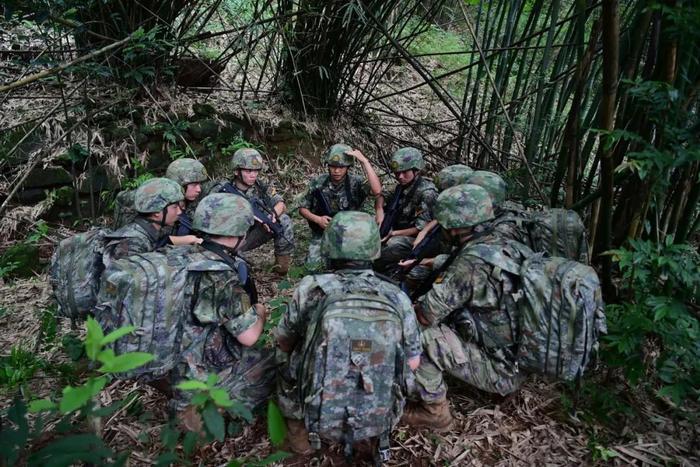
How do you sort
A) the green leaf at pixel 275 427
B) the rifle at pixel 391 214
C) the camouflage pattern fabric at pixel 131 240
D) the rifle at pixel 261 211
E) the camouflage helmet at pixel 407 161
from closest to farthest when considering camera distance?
the green leaf at pixel 275 427
the camouflage pattern fabric at pixel 131 240
the camouflage helmet at pixel 407 161
the rifle at pixel 261 211
the rifle at pixel 391 214

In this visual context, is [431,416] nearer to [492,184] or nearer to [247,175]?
[492,184]

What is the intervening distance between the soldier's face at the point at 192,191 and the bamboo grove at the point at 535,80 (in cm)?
120

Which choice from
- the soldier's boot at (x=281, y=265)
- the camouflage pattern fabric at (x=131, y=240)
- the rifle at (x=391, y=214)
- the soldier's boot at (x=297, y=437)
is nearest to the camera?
the soldier's boot at (x=297, y=437)

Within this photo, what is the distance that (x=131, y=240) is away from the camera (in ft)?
10.9

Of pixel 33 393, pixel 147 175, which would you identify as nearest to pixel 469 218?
pixel 33 393

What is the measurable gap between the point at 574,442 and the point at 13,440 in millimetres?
3099

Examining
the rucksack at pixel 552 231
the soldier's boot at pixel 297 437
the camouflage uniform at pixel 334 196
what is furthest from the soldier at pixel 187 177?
the rucksack at pixel 552 231

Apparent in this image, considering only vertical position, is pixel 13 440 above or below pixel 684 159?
below

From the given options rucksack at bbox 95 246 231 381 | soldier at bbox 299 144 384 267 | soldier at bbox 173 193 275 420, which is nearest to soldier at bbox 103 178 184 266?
rucksack at bbox 95 246 231 381

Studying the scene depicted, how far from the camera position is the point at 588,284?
8.77 ft

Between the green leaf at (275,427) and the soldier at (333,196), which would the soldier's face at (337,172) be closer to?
the soldier at (333,196)

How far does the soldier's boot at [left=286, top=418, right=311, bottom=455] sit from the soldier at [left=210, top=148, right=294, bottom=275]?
2.71m

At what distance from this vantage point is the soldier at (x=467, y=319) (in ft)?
9.60

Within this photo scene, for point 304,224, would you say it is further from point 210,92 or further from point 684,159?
point 684,159
